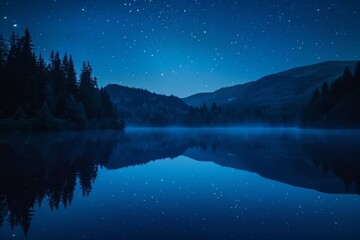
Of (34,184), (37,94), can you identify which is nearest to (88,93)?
(37,94)

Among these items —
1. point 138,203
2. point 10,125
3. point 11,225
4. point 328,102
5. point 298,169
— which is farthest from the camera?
point 328,102

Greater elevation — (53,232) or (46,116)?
(46,116)

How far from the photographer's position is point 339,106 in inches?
2857

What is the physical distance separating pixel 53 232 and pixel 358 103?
78.0 m

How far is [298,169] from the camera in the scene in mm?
14125

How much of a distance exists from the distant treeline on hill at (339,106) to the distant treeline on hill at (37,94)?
68.4 meters

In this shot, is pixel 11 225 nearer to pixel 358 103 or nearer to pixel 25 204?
pixel 25 204

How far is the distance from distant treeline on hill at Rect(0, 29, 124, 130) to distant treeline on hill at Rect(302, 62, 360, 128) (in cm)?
6841

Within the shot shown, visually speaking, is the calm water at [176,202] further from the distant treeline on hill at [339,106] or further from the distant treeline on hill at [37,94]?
the distant treeline on hill at [339,106]

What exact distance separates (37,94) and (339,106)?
77112mm

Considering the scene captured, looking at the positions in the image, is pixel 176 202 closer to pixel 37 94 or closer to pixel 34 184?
pixel 34 184

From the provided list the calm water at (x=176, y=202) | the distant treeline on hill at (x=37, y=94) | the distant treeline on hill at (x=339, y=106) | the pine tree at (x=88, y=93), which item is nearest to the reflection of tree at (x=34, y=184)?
the calm water at (x=176, y=202)

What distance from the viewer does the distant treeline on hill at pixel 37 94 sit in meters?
47.7

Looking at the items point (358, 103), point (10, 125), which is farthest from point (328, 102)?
point (10, 125)
